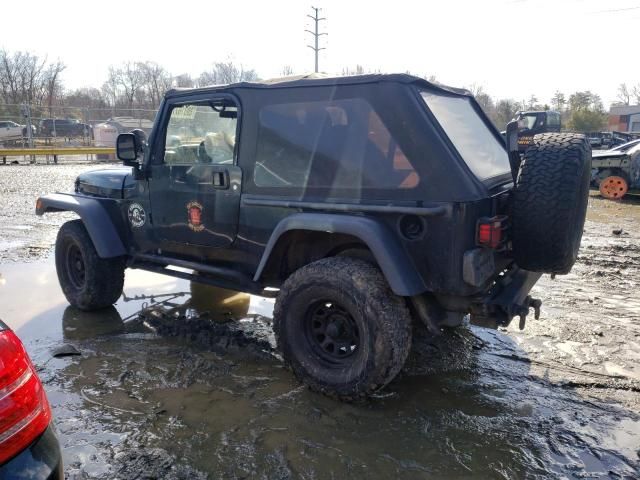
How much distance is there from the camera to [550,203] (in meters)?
2.87

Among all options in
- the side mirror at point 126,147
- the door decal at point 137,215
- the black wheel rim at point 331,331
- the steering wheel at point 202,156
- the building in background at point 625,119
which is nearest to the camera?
the black wheel rim at point 331,331

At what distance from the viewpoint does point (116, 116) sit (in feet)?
104

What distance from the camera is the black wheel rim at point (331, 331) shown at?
128 inches

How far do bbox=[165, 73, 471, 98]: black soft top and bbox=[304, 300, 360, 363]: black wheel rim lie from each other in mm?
1442

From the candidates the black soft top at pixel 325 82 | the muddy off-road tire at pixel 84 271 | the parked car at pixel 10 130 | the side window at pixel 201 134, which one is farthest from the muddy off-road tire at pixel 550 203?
the parked car at pixel 10 130

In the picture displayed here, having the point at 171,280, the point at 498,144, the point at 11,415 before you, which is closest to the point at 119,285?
the point at 171,280

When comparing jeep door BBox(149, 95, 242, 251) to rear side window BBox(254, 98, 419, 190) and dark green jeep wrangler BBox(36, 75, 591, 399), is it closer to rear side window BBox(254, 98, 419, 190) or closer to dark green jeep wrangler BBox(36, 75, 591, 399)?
dark green jeep wrangler BBox(36, 75, 591, 399)

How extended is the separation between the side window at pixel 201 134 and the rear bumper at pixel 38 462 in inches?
97.3

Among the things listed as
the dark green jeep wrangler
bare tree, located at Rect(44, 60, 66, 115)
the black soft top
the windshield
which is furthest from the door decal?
bare tree, located at Rect(44, 60, 66, 115)

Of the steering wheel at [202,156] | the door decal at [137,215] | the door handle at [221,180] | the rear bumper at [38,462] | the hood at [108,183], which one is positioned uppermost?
the steering wheel at [202,156]

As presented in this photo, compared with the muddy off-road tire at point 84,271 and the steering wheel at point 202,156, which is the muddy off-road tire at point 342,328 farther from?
the muddy off-road tire at point 84,271

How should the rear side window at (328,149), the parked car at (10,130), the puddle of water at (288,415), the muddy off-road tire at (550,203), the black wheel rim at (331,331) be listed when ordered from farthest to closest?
1. the parked car at (10,130)
2. the black wheel rim at (331,331)
3. the rear side window at (328,149)
4. the muddy off-road tire at (550,203)
5. the puddle of water at (288,415)

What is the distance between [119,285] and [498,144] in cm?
371

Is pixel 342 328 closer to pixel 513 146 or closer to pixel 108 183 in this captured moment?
pixel 513 146
